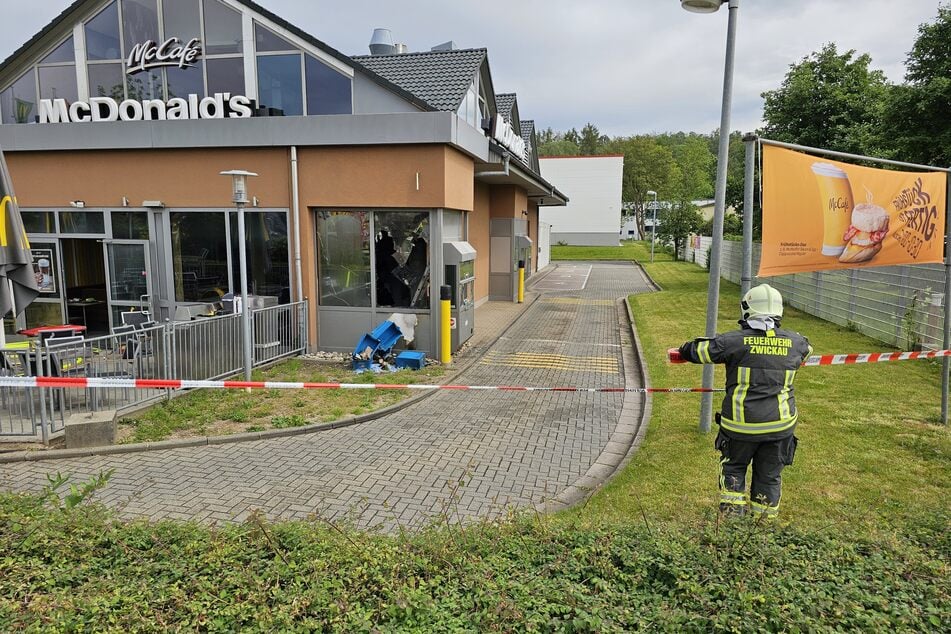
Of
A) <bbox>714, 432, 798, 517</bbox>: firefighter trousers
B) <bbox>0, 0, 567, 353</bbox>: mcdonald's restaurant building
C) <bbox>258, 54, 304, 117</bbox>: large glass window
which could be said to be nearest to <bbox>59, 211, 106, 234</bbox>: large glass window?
<bbox>0, 0, 567, 353</bbox>: mcdonald's restaurant building

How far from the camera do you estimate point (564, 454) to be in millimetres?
6867

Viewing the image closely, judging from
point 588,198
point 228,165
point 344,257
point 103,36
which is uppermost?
point 588,198

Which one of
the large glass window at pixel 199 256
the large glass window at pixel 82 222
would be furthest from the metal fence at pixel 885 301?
the large glass window at pixel 82 222

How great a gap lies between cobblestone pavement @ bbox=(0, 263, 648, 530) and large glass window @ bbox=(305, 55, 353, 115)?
5627mm

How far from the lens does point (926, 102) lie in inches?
536

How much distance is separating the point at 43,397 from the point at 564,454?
5.65 meters

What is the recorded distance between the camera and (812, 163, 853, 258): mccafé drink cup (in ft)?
21.9

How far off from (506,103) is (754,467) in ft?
61.6

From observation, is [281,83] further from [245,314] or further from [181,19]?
[245,314]

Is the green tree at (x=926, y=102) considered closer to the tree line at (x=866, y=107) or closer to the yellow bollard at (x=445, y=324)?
the tree line at (x=866, y=107)

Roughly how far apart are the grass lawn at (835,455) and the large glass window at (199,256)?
Result: 8250 mm

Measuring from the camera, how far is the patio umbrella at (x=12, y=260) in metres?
6.12

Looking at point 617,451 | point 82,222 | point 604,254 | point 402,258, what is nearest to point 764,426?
point 617,451

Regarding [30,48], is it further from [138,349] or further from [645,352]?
[645,352]
